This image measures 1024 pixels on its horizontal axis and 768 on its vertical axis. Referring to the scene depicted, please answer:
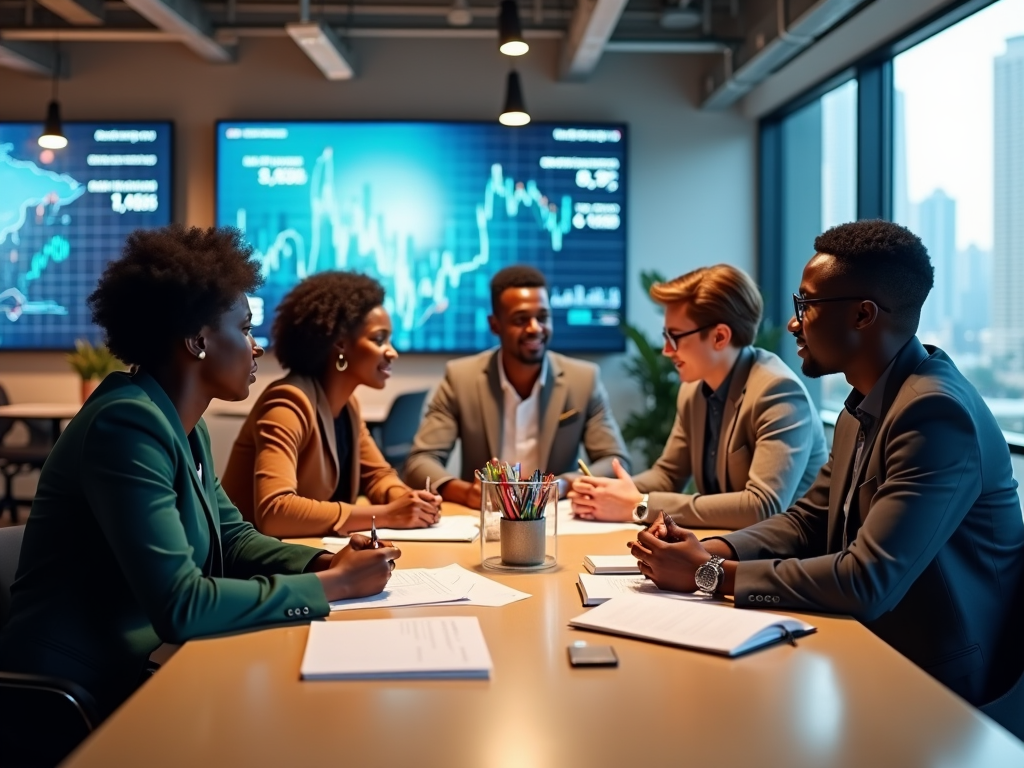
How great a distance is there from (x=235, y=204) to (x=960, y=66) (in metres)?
3.96

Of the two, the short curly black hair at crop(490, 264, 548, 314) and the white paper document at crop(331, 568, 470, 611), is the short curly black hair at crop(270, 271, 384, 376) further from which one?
the white paper document at crop(331, 568, 470, 611)

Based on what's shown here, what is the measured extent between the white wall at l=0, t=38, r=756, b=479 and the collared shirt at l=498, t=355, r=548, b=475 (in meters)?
2.57

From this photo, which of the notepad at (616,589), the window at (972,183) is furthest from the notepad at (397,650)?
the window at (972,183)

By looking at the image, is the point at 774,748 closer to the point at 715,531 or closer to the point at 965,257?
the point at 715,531

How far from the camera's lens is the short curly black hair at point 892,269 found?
A: 1.87 metres

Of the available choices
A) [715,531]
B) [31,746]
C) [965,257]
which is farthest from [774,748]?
[965,257]

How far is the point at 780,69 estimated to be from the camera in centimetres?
546

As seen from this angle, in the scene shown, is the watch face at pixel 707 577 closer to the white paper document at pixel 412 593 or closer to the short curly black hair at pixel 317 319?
the white paper document at pixel 412 593

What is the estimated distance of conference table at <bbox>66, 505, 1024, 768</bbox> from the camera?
3.57ft

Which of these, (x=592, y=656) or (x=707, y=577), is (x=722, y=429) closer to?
(x=707, y=577)

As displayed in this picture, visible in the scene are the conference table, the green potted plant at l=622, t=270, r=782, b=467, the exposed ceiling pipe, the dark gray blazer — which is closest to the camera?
the conference table

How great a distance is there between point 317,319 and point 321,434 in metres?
0.36

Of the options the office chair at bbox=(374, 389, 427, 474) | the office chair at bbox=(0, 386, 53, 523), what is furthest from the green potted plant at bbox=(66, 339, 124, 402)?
the office chair at bbox=(374, 389, 427, 474)

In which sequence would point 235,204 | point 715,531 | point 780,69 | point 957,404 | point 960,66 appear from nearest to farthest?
point 957,404 → point 715,531 → point 960,66 → point 780,69 → point 235,204
